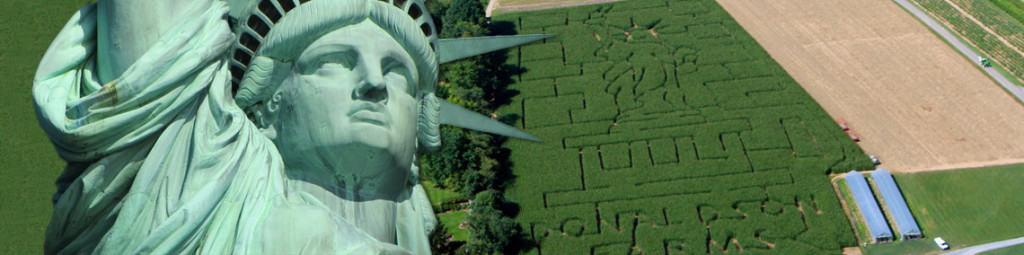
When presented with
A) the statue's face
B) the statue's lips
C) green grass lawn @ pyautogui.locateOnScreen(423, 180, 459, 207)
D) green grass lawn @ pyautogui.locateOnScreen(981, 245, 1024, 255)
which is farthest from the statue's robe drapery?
green grass lawn @ pyautogui.locateOnScreen(981, 245, 1024, 255)

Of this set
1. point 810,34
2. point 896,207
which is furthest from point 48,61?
point 810,34

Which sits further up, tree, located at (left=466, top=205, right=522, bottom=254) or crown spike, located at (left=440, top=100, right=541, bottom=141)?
tree, located at (left=466, top=205, right=522, bottom=254)

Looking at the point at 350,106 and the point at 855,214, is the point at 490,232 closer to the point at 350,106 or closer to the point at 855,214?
the point at 855,214

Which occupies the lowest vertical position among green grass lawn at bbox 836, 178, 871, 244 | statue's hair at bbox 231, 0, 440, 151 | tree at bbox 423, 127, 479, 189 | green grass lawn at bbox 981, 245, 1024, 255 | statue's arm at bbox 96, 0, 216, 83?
statue's arm at bbox 96, 0, 216, 83

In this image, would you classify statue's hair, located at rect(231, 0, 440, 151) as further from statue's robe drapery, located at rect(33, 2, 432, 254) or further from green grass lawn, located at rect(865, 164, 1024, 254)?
green grass lawn, located at rect(865, 164, 1024, 254)

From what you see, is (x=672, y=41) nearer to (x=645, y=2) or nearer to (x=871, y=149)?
(x=645, y=2)

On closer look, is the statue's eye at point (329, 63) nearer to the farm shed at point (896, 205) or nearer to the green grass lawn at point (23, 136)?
the green grass lawn at point (23, 136)
